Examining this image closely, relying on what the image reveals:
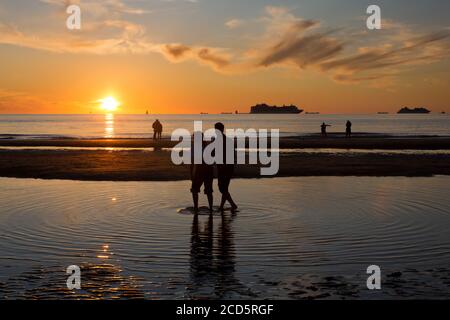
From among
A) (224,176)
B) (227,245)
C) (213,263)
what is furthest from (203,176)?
(213,263)

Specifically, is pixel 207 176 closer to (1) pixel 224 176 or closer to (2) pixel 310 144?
(1) pixel 224 176

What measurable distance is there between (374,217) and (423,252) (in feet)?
11.1

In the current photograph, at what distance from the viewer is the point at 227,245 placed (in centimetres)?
992

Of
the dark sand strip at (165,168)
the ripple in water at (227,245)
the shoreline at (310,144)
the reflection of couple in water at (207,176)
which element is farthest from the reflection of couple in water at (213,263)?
the shoreline at (310,144)

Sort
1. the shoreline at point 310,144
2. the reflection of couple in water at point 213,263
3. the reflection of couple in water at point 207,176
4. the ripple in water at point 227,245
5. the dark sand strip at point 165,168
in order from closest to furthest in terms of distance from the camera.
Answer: the reflection of couple in water at point 213,263 → the ripple in water at point 227,245 → the reflection of couple in water at point 207,176 → the dark sand strip at point 165,168 → the shoreline at point 310,144

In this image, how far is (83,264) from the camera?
8523mm

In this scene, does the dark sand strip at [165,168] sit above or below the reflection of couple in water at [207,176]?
below

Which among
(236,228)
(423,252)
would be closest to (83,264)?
(236,228)

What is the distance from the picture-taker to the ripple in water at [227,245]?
7352mm

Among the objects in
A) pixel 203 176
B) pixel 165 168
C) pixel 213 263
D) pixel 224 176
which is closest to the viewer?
pixel 213 263

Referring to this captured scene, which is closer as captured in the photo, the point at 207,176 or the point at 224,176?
the point at 207,176

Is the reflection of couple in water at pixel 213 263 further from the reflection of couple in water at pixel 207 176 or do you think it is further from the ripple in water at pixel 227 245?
the reflection of couple in water at pixel 207 176

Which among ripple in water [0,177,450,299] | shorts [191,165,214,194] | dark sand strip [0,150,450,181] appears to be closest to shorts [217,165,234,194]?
shorts [191,165,214,194]
